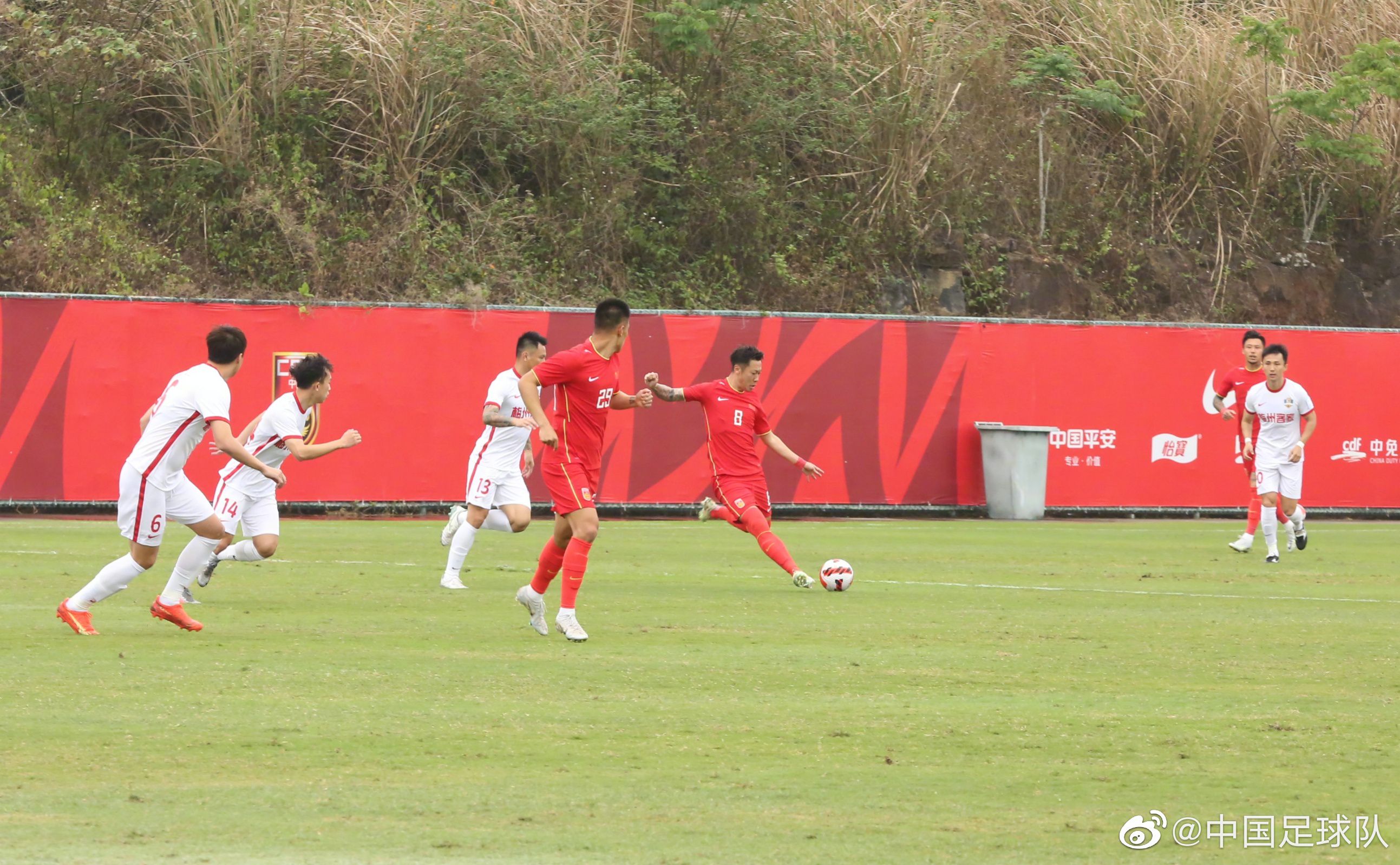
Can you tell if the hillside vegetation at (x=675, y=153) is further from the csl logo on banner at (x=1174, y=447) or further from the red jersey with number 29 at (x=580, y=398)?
the red jersey with number 29 at (x=580, y=398)

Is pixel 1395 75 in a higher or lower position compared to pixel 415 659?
higher

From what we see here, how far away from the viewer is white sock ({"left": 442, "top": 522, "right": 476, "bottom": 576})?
44.8 ft

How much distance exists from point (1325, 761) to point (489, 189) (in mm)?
23828

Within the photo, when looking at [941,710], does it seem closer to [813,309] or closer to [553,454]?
[553,454]

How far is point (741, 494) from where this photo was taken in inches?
559

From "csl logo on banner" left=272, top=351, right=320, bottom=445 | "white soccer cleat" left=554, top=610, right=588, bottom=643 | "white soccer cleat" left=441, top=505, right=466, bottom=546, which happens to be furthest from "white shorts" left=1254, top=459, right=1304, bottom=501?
"csl logo on banner" left=272, top=351, right=320, bottom=445

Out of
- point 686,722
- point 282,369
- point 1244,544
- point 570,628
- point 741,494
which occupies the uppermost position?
point 282,369

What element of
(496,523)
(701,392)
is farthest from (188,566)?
(496,523)

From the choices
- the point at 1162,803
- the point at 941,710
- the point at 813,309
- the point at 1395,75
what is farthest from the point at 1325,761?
the point at 1395,75

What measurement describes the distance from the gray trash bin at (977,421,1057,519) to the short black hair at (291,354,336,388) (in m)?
13.7

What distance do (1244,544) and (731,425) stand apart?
7.15 metres

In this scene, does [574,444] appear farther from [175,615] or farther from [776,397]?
[776,397]

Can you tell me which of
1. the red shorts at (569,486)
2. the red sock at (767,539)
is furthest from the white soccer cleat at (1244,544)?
the red shorts at (569,486)

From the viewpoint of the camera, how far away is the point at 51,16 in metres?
29.0
